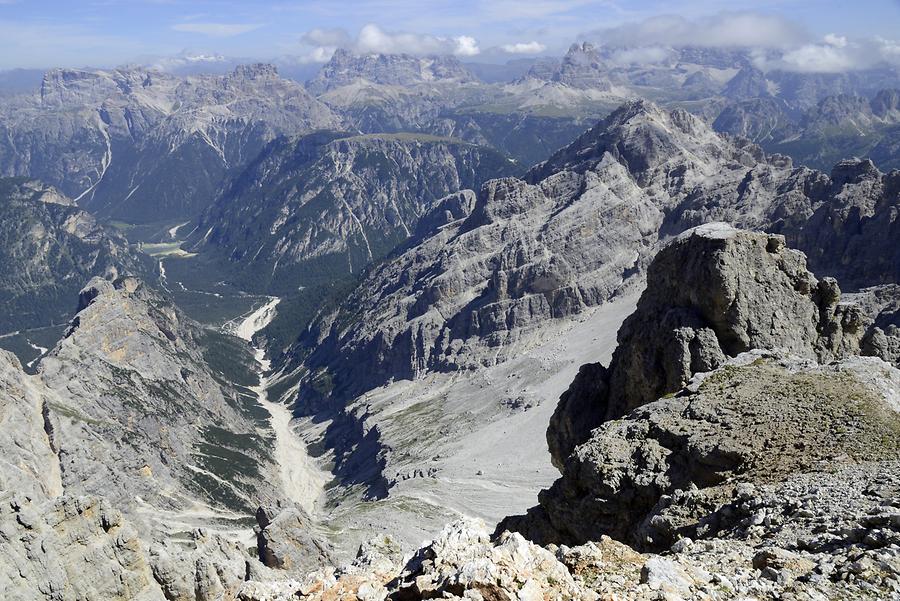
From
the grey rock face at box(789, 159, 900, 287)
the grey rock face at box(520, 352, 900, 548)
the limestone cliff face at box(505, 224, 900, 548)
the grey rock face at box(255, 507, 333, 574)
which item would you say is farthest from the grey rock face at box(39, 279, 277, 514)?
the grey rock face at box(789, 159, 900, 287)

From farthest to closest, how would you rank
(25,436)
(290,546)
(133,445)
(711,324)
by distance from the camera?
(133,445) < (25,436) < (290,546) < (711,324)

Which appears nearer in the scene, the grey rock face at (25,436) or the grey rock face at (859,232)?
the grey rock face at (25,436)

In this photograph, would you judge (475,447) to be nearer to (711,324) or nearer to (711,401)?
(711,324)

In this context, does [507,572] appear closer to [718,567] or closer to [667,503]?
[718,567]

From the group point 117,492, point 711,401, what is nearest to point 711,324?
point 711,401

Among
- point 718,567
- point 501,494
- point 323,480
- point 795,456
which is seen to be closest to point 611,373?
point 795,456

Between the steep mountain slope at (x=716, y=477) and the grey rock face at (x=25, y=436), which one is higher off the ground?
the steep mountain slope at (x=716, y=477)

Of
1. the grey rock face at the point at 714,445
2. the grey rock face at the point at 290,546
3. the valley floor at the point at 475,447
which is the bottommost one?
the valley floor at the point at 475,447

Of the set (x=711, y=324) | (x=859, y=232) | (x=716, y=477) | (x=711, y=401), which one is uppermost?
(x=711, y=324)

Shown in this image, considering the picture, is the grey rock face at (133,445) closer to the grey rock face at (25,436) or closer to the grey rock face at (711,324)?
the grey rock face at (25,436)

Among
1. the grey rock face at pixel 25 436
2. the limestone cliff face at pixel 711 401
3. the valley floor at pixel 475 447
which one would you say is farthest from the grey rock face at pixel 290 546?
the limestone cliff face at pixel 711 401

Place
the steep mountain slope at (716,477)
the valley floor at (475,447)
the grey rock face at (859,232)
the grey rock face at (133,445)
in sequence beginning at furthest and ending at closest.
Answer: the grey rock face at (859,232)
the grey rock face at (133,445)
the valley floor at (475,447)
the steep mountain slope at (716,477)

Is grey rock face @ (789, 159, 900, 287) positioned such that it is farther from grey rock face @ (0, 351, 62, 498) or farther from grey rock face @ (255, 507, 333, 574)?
grey rock face @ (0, 351, 62, 498)

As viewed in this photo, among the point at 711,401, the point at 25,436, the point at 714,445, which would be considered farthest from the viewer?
the point at 25,436
